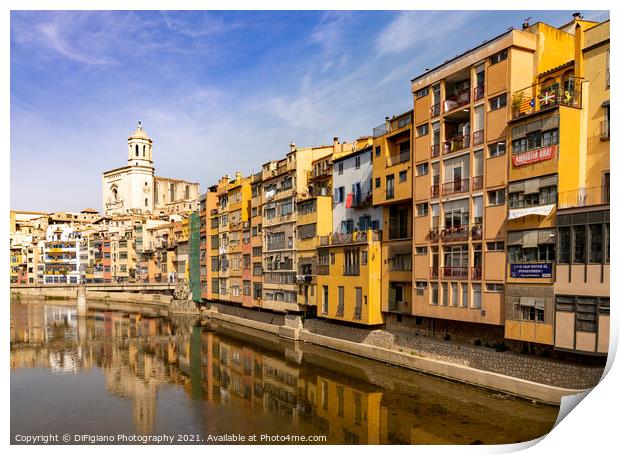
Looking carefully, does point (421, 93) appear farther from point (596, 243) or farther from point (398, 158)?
point (596, 243)

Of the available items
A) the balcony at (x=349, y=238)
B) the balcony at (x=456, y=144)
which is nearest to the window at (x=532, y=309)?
the balcony at (x=456, y=144)

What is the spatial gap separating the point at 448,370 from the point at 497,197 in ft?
33.3

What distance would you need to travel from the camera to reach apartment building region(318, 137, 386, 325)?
36.5 metres

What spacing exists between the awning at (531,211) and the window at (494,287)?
3674 mm

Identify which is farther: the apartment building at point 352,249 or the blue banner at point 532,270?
the apartment building at point 352,249

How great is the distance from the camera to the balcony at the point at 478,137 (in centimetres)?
2784

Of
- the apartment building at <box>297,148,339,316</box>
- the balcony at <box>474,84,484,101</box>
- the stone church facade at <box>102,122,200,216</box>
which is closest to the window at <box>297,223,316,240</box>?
the apartment building at <box>297,148,339,316</box>

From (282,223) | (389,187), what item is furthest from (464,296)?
(282,223)

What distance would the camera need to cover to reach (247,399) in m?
28.7

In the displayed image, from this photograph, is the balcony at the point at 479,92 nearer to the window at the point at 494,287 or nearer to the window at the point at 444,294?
the window at the point at 494,287

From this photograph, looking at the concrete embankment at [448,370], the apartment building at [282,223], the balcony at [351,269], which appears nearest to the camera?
the concrete embankment at [448,370]

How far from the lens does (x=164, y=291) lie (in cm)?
9181

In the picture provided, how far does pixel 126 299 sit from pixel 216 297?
33.0 metres

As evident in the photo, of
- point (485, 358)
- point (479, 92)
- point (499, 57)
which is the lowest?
point (485, 358)
